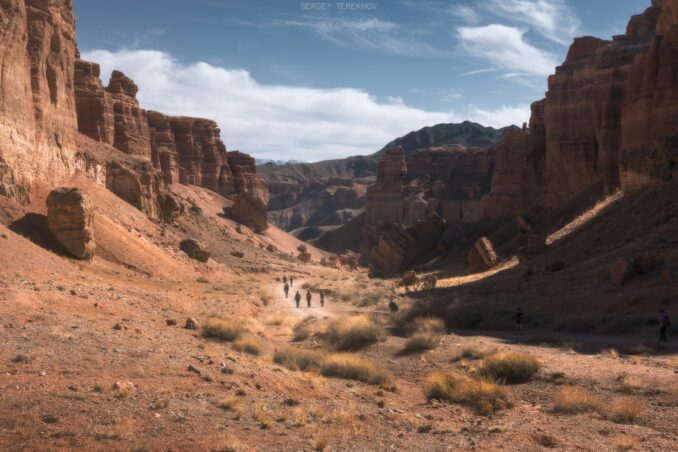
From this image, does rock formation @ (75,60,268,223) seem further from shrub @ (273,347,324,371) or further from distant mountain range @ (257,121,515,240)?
distant mountain range @ (257,121,515,240)

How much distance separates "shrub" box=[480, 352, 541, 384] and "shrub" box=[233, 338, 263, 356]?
262 inches

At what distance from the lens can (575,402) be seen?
38.4 feet

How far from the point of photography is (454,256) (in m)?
55.8

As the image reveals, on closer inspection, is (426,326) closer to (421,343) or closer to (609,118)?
(421,343)

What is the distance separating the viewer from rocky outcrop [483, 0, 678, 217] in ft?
110

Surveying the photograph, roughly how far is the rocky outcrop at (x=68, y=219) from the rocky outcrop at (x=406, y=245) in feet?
130

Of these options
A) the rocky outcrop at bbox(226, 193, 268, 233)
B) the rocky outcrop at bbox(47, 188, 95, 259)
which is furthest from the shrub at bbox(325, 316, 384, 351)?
the rocky outcrop at bbox(226, 193, 268, 233)

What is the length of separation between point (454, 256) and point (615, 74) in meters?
21.1

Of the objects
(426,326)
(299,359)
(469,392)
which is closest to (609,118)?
(426,326)

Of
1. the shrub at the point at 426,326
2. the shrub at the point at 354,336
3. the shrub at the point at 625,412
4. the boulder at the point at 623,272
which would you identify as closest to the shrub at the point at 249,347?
the shrub at the point at 354,336

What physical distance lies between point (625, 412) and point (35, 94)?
95.5ft

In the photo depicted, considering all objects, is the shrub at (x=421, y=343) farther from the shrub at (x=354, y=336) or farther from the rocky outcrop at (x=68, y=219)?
the rocky outcrop at (x=68, y=219)

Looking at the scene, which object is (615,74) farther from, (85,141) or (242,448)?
(242,448)

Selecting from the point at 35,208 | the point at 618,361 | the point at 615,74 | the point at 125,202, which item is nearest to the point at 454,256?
the point at 615,74
